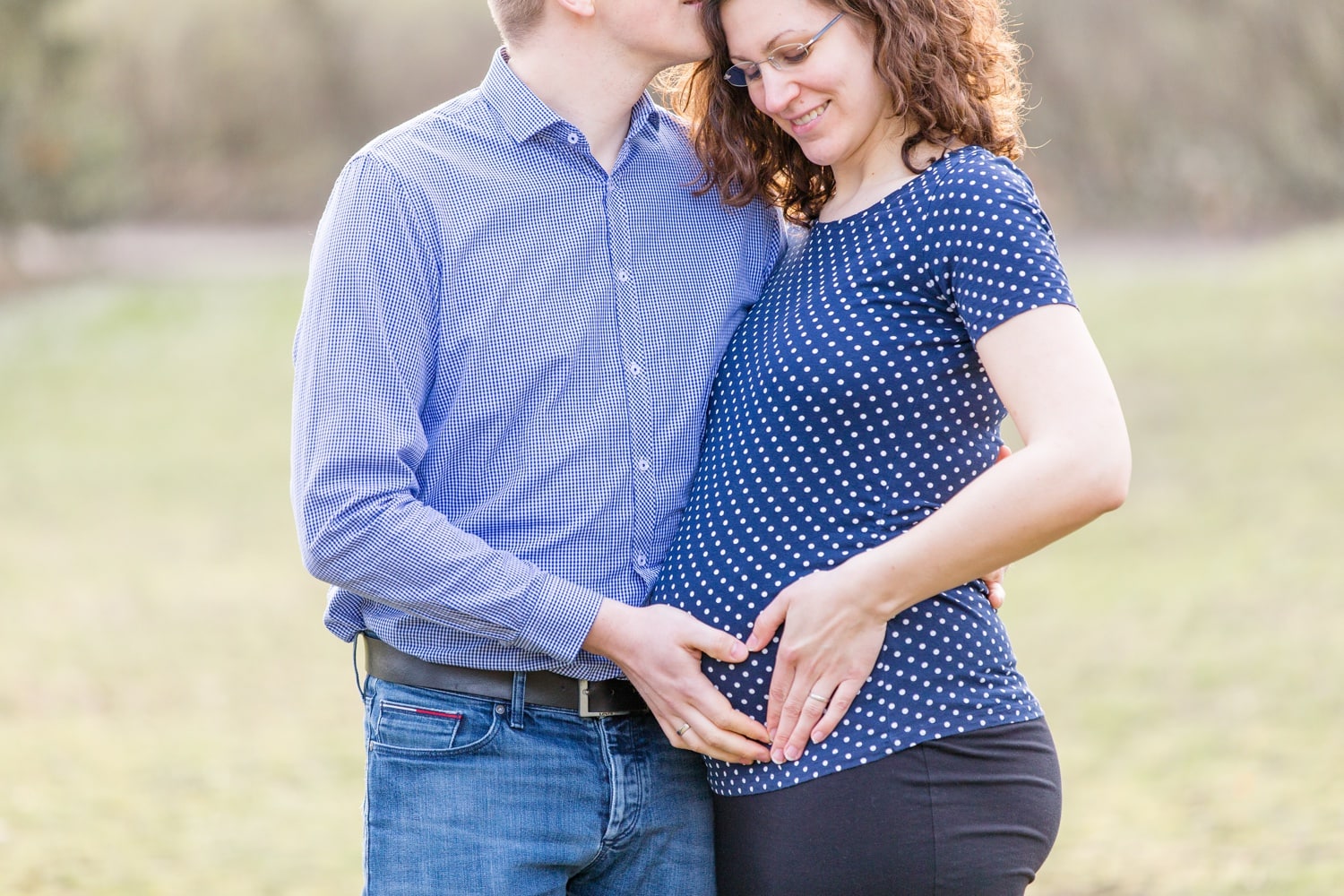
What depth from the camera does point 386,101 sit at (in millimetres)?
22188

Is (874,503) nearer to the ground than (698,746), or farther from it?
farther from it

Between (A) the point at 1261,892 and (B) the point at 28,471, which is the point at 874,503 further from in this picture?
(B) the point at 28,471

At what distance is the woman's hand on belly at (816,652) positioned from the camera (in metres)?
1.78

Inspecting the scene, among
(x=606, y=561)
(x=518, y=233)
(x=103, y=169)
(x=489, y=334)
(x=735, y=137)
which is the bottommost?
(x=606, y=561)

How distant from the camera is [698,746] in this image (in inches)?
74.0

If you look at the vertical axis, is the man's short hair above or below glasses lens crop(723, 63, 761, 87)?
above

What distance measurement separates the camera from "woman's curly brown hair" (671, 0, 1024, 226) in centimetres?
192

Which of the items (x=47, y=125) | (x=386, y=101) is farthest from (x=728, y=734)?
(x=386, y=101)

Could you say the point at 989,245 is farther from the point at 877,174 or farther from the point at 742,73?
the point at 742,73

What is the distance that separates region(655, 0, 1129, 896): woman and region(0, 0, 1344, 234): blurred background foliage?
15294 millimetres

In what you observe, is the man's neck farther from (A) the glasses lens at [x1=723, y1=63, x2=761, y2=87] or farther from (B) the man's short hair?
(A) the glasses lens at [x1=723, y1=63, x2=761, y2=87]

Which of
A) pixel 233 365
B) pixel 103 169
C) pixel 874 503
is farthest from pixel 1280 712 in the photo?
pixel 103 169

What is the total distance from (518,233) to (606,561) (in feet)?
1.49

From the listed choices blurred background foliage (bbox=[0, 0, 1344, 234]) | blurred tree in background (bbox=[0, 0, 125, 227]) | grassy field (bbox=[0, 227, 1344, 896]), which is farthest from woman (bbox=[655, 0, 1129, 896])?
blurred tree in background (bbox=[0, 0, 125, 227])
